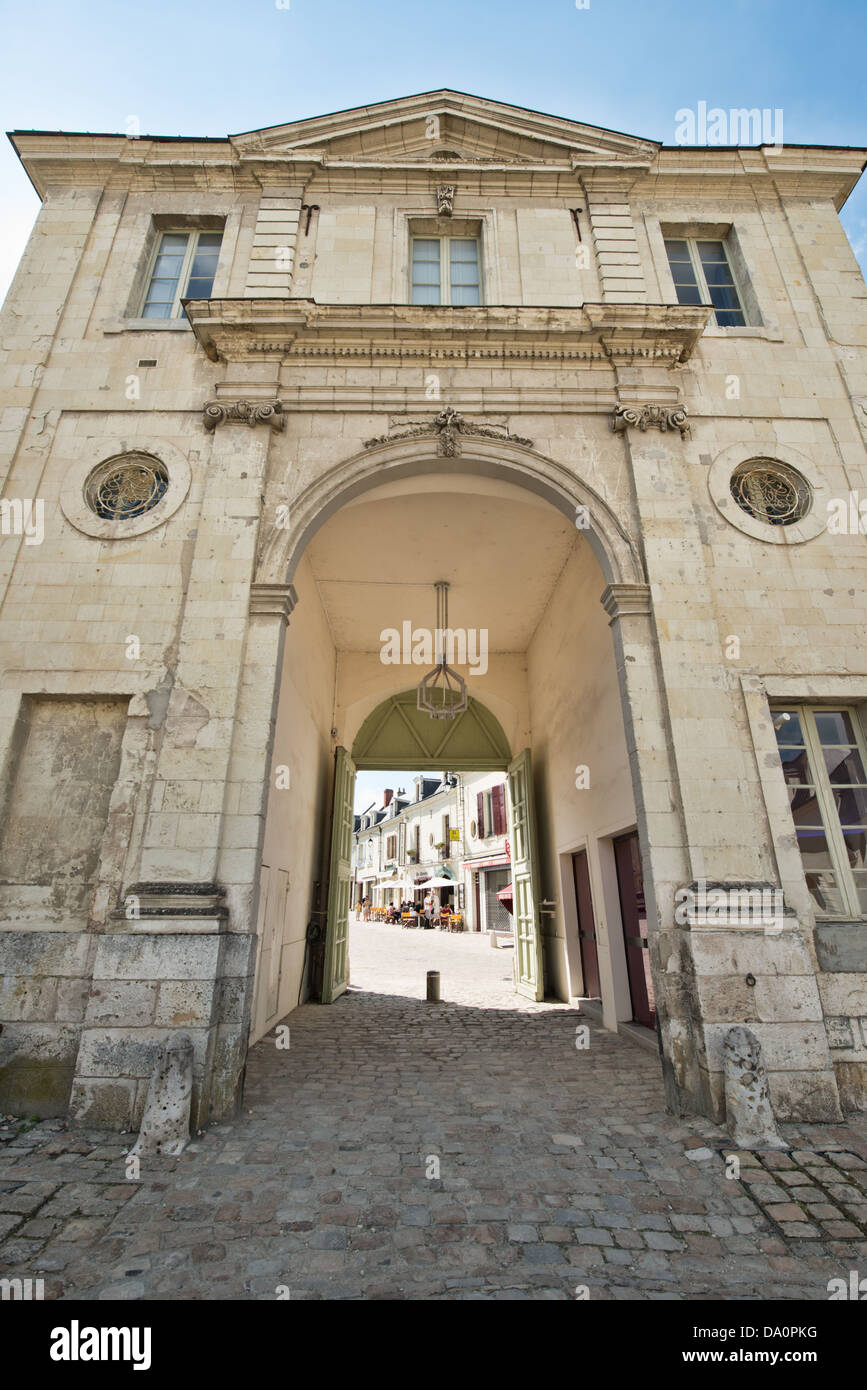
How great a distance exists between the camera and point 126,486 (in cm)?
591

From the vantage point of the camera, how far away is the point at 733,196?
24.8 feet

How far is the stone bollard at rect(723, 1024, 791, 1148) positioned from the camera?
3.82 metres

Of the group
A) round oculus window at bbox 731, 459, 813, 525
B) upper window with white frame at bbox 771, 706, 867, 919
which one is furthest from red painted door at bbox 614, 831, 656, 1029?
round oculus window at bbox 731, 459, 813, 525

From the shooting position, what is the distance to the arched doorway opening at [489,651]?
606cm

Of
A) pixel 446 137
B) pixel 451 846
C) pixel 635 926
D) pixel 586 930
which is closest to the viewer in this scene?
pixel 635 926

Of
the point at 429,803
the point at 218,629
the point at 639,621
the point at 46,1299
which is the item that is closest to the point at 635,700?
the point at 639,621

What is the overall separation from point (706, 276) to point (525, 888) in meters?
9.07

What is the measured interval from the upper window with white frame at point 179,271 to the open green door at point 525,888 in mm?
7921

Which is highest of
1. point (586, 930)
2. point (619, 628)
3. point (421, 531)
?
point (421, 531)

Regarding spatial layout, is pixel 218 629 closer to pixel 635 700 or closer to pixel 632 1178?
pixel 635 700

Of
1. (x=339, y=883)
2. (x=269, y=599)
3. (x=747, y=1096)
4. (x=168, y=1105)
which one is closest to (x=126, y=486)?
(x=269, y=599)

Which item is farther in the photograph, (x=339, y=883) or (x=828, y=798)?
(x=339, y=883)

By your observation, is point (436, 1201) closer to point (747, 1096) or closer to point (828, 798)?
point (747, 1096)

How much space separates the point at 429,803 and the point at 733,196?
92.5ft
